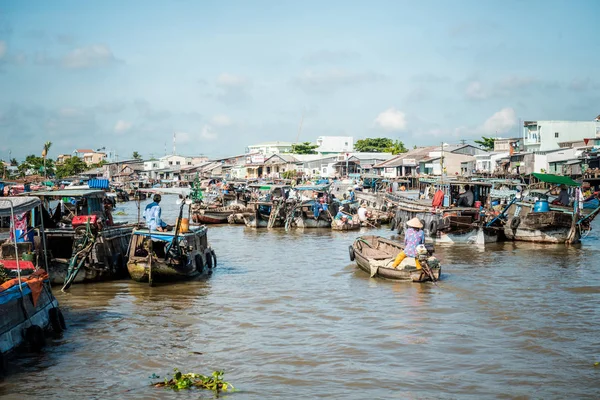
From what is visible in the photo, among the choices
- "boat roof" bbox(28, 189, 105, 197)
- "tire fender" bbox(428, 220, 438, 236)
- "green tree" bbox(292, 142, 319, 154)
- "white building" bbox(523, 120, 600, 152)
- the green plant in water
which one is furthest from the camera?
"green tree" bbox(292, 142, 319, 154)

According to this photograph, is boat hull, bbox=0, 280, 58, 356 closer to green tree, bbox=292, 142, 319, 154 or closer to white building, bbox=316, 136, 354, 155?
green tree, bbox=292, 142, 319, 154

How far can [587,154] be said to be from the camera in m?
43.1

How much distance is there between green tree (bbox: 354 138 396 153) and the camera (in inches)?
3332

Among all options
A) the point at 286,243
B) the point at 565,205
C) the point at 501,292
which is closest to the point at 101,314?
the point at 501,292

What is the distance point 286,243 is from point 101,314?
12.5 meters

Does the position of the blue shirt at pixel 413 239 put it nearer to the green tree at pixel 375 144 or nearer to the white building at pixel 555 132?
the white building at pixel 555 132

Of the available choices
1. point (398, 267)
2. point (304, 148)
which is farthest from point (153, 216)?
point (304, 148)

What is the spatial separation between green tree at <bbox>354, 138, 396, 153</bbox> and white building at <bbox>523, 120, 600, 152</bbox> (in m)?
29.1

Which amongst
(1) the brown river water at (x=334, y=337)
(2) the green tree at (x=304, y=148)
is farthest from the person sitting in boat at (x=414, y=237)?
(2) the green tree at (x=304, y=148)

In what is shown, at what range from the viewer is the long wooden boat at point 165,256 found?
541 inches

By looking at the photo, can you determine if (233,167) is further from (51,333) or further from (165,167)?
(51,333)

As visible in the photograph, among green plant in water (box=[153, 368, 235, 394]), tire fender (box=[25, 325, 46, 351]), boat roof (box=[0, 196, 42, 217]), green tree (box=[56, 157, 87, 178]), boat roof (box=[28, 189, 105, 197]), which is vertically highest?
green tree (box=[56, 157, 87, 178])

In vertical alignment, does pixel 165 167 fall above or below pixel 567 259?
above

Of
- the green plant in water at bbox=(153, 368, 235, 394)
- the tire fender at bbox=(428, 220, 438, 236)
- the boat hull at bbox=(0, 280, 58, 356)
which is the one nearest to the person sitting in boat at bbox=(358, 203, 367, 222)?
the tire fender at bbox=(428, 220, 438, 236)
